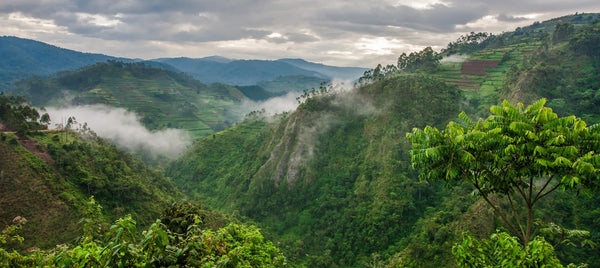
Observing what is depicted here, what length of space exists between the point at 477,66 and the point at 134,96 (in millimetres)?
153108

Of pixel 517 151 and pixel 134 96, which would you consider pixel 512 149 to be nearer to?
pixel 517 151

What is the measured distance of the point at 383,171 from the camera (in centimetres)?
4875

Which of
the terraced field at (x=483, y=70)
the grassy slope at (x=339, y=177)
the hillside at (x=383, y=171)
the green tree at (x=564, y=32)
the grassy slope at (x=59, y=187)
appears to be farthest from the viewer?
the green tree at (x=564, y=32)

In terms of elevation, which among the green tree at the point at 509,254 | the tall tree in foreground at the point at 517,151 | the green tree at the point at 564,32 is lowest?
the green tree at the point at 509,254

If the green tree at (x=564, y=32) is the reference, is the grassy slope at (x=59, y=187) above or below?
below

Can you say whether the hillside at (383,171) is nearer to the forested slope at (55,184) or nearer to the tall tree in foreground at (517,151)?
the forested slope at (55,184)

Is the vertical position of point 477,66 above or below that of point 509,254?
above

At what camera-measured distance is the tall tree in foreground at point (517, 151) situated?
6586 mm

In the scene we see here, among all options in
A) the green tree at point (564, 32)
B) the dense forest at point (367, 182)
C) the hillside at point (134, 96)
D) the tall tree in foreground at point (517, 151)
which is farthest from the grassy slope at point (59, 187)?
the hillside at point (134, 96)

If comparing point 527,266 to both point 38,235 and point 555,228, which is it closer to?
point 555,228

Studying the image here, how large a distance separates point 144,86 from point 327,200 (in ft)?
500

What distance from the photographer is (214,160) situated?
81812mm

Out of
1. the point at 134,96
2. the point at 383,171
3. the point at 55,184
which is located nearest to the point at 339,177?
the point at 383,171

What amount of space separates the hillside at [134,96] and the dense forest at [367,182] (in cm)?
6439
